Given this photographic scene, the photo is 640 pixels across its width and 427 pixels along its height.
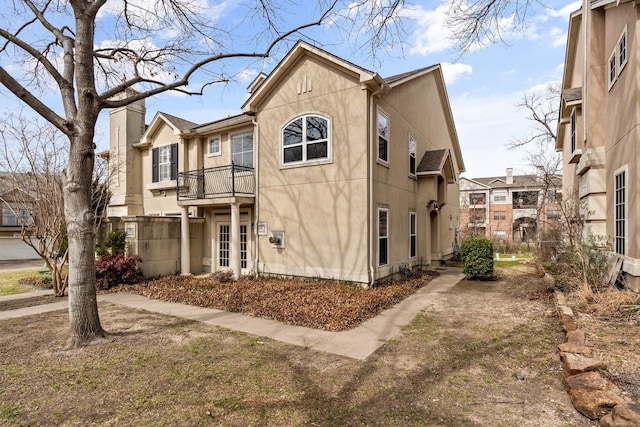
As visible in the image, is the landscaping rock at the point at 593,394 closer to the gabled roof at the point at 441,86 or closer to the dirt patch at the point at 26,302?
the gabled roof at the point at 441,86

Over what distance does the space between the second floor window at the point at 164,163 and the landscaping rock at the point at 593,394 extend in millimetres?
15262

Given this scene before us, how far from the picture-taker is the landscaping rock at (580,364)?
387cm

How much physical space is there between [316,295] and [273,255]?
3.22 m

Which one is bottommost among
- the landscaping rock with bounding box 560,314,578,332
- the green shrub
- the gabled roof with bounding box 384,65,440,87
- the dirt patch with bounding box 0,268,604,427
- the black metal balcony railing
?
the dirt patch with bounding box 0,268,604,427

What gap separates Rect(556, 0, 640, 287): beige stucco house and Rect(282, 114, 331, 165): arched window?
7.11 metres

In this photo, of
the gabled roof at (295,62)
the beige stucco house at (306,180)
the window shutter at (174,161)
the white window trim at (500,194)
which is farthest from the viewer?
the white window trim at (500,194)

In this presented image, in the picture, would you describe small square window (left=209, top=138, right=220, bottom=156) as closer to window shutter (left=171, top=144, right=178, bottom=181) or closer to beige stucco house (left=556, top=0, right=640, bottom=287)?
window shutter (left=171, top=144, right=178, bottom=181)

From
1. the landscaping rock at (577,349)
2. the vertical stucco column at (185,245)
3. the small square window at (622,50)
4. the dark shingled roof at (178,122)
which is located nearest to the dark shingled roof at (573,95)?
the small square window at (622,50)

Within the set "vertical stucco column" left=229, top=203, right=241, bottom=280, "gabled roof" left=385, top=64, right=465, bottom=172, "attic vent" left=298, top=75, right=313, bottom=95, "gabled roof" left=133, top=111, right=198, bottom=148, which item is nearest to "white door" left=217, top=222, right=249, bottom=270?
"vertical stucco column" left=229, top=203, right=241, bottom=280

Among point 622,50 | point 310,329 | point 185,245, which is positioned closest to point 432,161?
point 622,50

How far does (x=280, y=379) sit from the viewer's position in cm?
432

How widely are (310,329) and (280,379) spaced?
224 centimetres

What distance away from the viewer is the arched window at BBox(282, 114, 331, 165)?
10.6m

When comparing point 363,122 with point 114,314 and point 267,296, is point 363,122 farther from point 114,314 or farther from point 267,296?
point 114,314
